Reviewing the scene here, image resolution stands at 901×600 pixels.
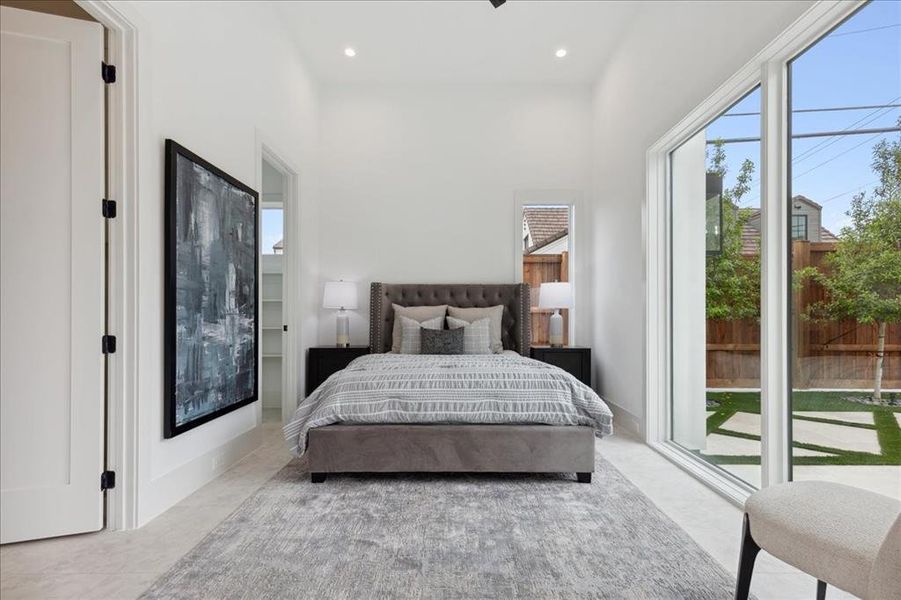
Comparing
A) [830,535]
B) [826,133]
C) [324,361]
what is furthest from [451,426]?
[826,133]

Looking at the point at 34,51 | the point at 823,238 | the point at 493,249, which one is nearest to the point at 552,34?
the point at 493,249

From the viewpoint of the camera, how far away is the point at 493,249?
5398mm

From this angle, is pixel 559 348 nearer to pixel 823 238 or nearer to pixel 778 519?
pixel 823 238

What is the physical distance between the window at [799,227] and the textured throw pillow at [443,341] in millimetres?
2666

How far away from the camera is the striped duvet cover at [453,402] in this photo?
2.99 meters

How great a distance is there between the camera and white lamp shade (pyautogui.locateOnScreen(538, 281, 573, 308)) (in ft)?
16.6

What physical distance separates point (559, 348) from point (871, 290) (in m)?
3.05

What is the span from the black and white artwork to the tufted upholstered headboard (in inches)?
65.4

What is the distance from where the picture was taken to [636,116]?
4.14 m

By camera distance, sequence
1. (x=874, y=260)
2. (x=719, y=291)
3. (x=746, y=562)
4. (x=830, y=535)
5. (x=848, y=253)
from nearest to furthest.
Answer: (x=830, y=535) < (x=746, y=562) < (x=874, y=260) < (x=848, y=253) < (x=719, y=291)

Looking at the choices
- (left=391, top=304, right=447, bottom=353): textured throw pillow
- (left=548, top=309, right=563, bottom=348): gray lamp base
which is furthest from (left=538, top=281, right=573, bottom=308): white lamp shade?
(left=391, top=304, right=447, bottom=353): textured throw pillow

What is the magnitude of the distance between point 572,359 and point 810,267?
279cm

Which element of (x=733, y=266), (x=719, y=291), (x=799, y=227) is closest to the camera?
(x=799, y=227)

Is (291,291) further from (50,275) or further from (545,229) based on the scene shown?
(545,229)
